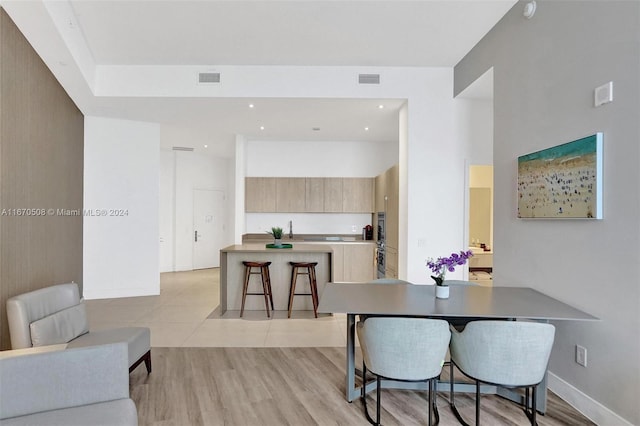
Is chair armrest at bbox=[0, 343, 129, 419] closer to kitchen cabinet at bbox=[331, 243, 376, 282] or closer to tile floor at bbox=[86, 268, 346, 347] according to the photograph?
tile floor at bbox=[86, 268, 346, 347]

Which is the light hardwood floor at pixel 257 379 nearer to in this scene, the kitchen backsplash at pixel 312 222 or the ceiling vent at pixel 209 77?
the kitchen backsplash at pixel 312 222

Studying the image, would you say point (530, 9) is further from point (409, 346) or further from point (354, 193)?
point (354, 193)

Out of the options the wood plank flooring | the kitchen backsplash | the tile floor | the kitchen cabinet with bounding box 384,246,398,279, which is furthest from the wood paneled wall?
the kitchen cabinet with bounding box 384,246,398,279

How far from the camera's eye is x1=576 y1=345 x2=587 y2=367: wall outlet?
8.08 ft

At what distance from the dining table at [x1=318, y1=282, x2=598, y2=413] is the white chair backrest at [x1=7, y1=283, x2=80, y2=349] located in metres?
2.17

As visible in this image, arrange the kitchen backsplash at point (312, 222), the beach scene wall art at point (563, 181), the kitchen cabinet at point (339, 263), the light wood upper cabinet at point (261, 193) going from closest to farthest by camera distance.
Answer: the beach scene wall art at point (563, 181), the kitchen cabinet at point (339, 263), the light wood upper cabinet at point (261, 193), the kitchen backsplash at point (312, 222)

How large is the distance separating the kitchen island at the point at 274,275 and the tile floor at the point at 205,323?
0.16m

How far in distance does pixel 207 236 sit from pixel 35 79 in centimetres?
530

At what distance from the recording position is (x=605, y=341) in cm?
229

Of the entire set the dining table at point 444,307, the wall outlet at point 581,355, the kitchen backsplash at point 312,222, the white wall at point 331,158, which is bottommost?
the wall outlet at point 581,355

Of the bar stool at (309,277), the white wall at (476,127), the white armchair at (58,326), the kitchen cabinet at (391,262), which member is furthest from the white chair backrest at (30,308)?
the white wall at (476,127)

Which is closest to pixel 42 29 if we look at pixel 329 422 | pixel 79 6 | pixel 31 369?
pixel 79 6

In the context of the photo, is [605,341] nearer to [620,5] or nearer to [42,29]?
[620,5]

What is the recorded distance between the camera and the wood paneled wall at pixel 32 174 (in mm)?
3424
